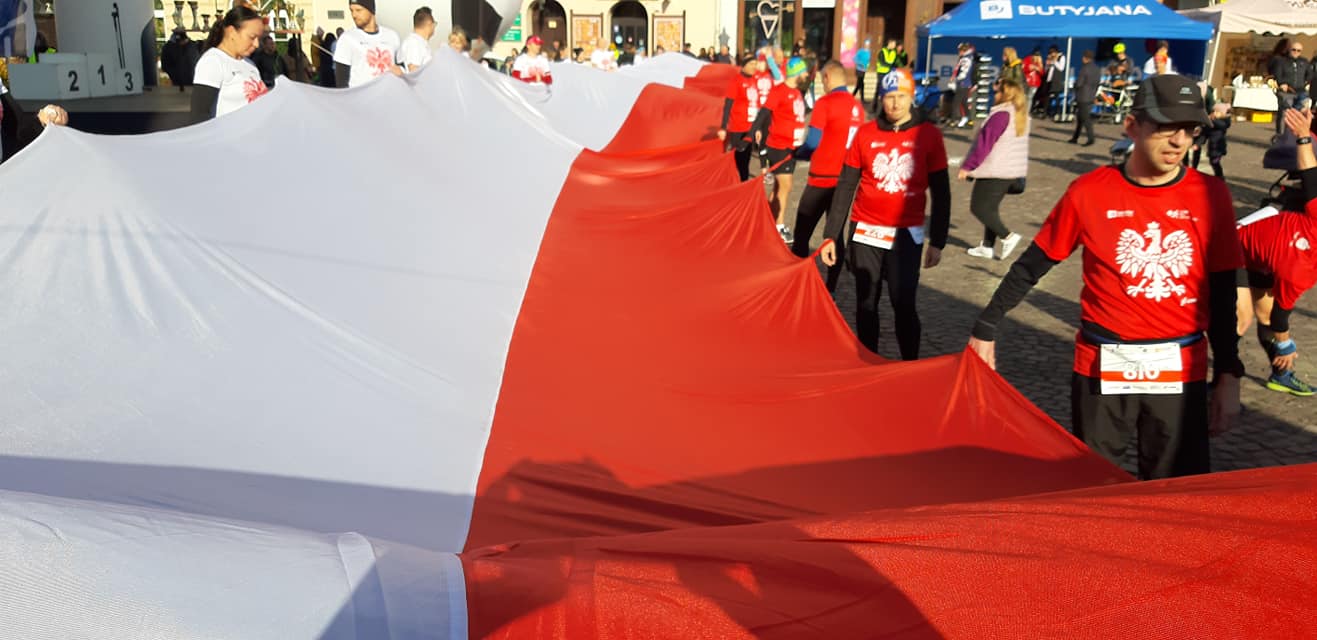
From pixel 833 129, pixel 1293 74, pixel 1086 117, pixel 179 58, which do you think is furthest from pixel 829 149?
pixel 179 58

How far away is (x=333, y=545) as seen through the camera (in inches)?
76.0

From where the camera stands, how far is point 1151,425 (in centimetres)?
357

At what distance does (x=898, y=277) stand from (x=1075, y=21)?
15236 millimetres

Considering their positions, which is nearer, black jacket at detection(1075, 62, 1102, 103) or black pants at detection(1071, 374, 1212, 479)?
black pants at detection(1071, 374, 1212, 479)

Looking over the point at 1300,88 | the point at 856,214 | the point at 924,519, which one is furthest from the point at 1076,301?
the point at 1300,88

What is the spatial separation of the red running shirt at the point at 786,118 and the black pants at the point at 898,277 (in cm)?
444

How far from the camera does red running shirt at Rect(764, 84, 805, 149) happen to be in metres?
10.0

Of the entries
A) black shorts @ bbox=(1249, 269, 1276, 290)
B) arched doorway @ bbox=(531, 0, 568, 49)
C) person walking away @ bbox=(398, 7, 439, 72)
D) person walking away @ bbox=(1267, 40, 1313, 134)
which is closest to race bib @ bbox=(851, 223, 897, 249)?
black shorts @ bbox=(1249, 269, 1276, 290)

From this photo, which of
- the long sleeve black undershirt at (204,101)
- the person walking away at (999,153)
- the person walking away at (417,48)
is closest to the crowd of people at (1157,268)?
the person walking away at (999,153)

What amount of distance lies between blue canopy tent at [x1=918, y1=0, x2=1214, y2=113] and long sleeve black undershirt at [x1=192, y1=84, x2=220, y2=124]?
1507 centimetres

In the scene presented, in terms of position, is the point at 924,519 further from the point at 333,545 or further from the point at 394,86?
the point at 394,86

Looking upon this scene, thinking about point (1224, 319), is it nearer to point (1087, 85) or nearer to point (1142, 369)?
point (1142, 369)

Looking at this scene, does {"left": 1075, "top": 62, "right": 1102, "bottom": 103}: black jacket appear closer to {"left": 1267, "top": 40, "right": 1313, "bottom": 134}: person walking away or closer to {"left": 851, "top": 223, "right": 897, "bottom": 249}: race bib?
{"left": 1267, "top": 40, "right": 1313, "bottom": 134}: person walking away

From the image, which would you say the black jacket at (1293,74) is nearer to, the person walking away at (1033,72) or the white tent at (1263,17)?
the white tent at (1263,17)
